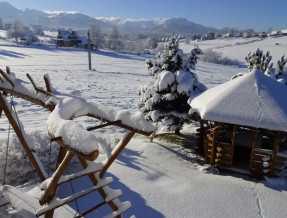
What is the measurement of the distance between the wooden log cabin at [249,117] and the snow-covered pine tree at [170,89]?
1053mm

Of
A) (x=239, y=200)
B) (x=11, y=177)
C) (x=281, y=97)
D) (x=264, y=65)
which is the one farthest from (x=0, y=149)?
(x=264, y=65)

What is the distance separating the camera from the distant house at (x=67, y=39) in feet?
252

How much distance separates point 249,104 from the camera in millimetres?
9398

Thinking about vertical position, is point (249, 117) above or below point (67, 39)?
below

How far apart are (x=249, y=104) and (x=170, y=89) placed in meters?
3.76

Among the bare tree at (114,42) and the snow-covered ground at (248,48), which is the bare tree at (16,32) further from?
the snow-covered ground at (248,48)

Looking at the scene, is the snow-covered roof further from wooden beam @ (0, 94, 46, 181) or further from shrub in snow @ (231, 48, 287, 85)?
shrub in snow @ (231, 48, 287, 85)

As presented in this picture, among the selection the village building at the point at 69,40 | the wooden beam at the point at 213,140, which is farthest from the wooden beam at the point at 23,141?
the village building at the point at 69,40

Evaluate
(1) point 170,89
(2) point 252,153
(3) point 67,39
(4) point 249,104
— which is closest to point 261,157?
(2) point 252,153

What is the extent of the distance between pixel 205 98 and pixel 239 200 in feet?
13.7

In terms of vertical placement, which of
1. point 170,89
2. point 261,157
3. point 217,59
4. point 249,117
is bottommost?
point 261,157

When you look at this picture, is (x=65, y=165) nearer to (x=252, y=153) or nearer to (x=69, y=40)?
(x=252, y=153)

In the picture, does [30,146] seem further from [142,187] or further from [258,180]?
[258,180]

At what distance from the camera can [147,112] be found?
1282 cm
